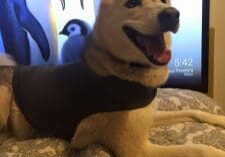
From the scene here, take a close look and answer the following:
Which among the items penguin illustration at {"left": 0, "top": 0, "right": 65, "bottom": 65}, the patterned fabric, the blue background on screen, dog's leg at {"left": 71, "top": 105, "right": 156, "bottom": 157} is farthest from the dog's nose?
penguin illustration at {"left": 0, "top": 0, "right": 65, "bottom": 65}

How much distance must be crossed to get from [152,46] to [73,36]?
1043mm

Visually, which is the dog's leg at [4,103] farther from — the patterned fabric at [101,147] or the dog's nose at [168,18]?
the dog's nose at [168,18]

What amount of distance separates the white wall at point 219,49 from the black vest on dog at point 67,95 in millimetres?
1245

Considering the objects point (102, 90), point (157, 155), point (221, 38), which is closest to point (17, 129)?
point (102, 90)

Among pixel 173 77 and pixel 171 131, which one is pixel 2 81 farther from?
pixel 173 77

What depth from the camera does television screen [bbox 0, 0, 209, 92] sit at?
2.18m

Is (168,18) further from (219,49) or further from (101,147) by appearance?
(219,49)

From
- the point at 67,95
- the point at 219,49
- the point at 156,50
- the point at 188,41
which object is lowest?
the point at 219,49

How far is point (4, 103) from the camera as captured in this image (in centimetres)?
143

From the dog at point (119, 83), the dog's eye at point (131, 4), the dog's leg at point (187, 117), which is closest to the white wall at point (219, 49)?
the dog's leg at point (187, 117)

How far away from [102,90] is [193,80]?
1136 mm

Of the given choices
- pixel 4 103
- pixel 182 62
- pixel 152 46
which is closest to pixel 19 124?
pixel 4 103

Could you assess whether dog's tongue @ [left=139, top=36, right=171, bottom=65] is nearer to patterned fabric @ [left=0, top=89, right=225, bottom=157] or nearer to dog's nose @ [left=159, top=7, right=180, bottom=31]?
dog's nose @ [left=159, top=7, right=180, bottom=31]

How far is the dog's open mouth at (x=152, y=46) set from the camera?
1.19 meters
